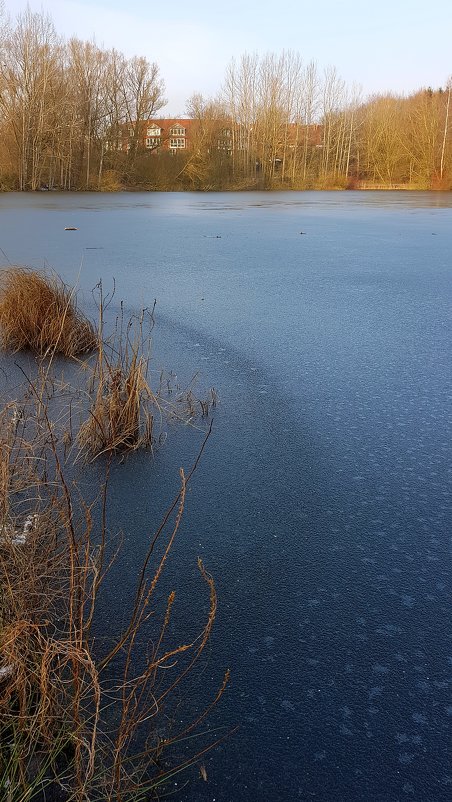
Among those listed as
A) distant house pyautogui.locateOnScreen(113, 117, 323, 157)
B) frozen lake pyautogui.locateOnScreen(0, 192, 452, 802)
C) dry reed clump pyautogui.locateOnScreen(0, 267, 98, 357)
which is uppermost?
distant house pyautogui.locateOnScreen(113, 117, 323, 157)

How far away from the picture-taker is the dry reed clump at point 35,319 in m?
6.03

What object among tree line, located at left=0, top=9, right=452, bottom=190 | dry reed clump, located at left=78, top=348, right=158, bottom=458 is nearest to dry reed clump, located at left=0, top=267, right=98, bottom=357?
dry reed clump, located at left=78, top=348, right=158, bottom=458

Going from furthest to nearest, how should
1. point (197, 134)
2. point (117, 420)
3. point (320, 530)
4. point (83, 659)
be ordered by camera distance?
point (197, 134), point (117, 420), point (320, 530), point (83, 659)

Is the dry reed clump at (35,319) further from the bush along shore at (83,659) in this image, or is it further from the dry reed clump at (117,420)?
the bush along shore at (83,659)

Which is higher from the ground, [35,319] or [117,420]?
[35,319]

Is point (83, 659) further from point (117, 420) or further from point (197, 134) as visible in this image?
point (197, 134)

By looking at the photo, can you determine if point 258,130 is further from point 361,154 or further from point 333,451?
point 333,451

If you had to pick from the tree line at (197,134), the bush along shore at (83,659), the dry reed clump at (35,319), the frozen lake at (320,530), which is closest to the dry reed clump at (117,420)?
the bush along shore at (83,659)

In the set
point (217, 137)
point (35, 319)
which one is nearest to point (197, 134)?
point (217, 137)

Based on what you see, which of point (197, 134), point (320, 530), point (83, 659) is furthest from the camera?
point (197, 134)

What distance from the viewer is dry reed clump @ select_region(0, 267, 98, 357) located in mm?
6031

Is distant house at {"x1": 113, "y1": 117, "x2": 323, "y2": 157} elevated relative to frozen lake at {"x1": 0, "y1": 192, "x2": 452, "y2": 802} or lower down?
elevated

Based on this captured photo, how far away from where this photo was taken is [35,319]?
607cm

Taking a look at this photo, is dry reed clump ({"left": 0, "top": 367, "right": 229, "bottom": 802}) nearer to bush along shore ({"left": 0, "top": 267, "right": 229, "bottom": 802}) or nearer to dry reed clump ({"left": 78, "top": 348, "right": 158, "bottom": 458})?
bush along shore ({"left": 0, "top": 267, "right": 229, "bottom": 802})
